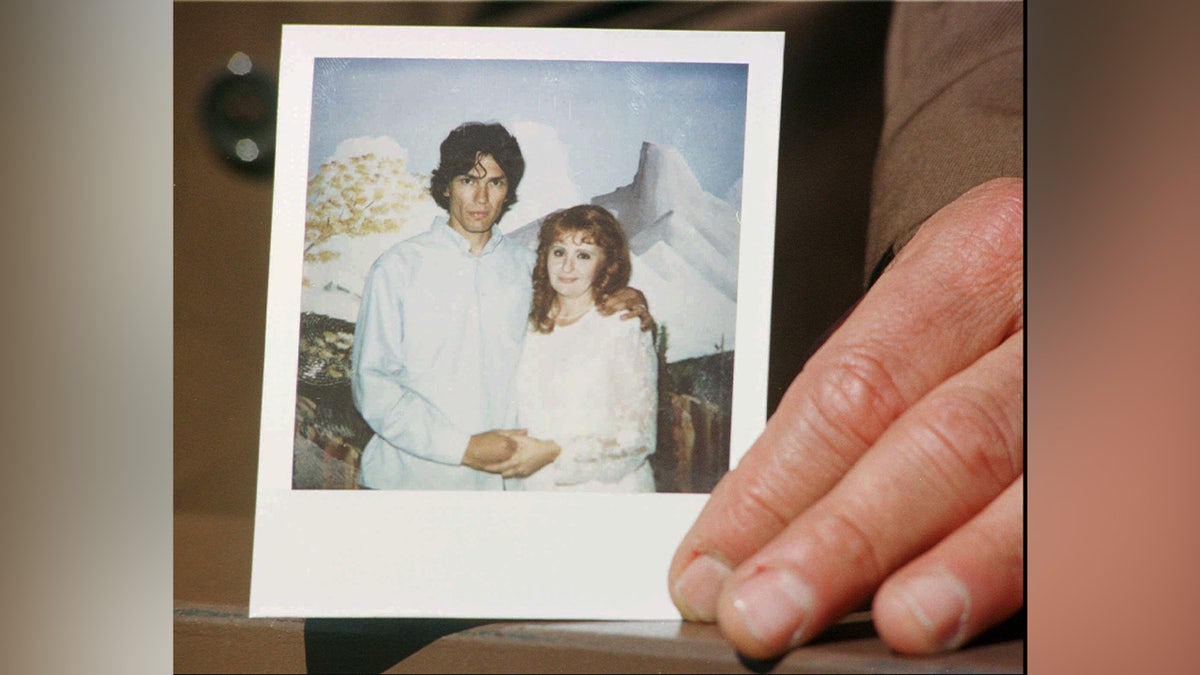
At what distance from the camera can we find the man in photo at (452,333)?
1.01m

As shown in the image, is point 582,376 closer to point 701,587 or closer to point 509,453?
point 509,453

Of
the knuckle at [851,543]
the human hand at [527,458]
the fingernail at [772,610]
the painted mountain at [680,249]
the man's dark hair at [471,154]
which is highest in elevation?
the man's dark hair at [471,154]

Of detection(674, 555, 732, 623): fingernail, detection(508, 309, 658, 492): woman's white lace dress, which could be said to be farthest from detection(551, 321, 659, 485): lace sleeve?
detection(674, 555, 732, 623): fingernail

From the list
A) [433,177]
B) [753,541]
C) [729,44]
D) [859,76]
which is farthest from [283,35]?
[753,541]

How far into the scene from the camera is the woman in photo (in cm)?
101

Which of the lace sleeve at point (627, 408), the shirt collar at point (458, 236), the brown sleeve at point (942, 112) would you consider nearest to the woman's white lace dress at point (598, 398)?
the lace sleeve at point (627, 408)

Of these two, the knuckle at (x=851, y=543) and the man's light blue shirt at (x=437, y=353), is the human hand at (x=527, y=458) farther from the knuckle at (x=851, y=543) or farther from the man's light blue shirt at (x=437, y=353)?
the knuckle at (x=851, y=543)

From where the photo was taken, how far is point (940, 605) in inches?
38.5

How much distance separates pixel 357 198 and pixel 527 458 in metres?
0.31

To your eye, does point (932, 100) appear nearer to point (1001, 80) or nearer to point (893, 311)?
point (1001, 80)

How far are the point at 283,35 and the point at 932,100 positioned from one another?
0.65 m

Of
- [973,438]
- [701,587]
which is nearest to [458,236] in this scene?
[701,587]
